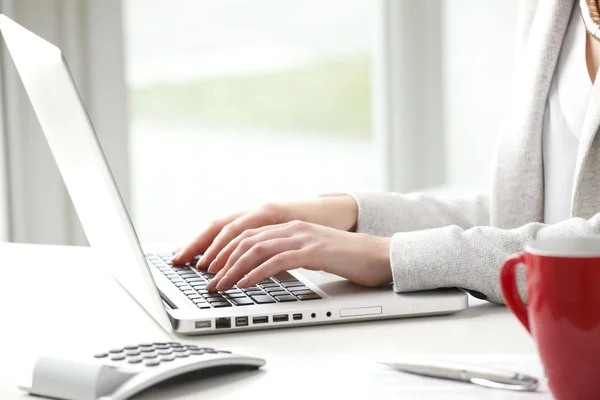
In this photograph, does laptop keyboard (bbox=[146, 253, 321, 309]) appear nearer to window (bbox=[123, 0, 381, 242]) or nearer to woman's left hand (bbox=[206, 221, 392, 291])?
woman's left hand (bbox=[206, 221, 392, 291])

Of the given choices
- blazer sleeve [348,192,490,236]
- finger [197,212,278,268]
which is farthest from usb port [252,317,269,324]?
blazer sleeve [348,192,490,236]

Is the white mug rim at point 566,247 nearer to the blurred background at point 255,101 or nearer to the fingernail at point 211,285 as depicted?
the fingernail at point 211,285

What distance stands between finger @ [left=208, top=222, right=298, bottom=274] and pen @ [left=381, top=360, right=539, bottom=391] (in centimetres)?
30

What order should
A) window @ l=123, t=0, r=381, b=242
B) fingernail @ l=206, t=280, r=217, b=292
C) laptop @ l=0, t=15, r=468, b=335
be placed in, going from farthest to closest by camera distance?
1. window @ l=123, t=0, r=381, b=242
2. fingernail @ l=206, t=280, r=217, b=292
3. laptop @ l=0, t=15, r=468, b=335

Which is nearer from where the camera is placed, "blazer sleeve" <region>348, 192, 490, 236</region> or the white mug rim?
the white mug rim

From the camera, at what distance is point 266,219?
3.57 feet

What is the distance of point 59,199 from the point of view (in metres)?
2.15

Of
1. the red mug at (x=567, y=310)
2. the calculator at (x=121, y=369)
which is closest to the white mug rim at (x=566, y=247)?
the red mug at (x=567, y=310)

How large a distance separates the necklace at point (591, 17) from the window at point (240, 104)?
1378mm

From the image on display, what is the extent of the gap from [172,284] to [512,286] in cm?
46

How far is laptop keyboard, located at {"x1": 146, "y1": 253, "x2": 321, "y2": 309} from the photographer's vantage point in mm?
865

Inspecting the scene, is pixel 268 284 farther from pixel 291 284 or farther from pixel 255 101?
pixel 255 101

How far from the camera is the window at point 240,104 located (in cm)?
246

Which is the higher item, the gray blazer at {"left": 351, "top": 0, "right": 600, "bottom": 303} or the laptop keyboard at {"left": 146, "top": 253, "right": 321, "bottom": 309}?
the gray blazer at {"left": 351, "top": 0, "right": 600, "bottom": 303}
